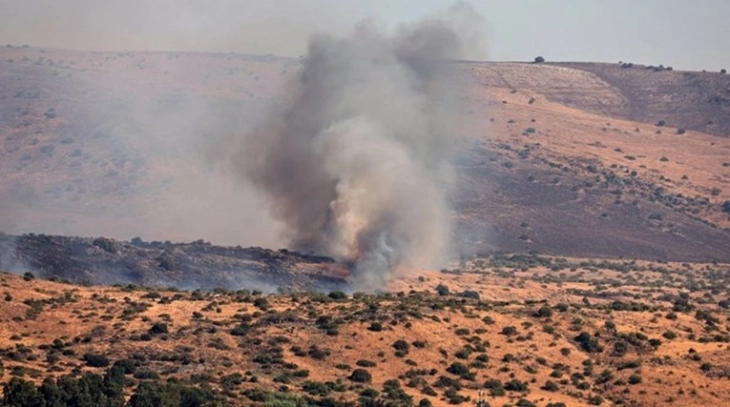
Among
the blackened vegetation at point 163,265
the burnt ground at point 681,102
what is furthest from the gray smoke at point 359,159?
the burnt ground at point 681,102

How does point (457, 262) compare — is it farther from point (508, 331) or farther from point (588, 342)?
point (588, 342)

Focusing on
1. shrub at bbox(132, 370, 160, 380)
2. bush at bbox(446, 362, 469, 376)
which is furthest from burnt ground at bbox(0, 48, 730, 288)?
shrub at bbox(132, 370, 160, 380)

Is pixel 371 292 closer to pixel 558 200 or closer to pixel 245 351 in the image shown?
pixel 245 351

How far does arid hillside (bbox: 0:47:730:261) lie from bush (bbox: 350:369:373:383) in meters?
52.6

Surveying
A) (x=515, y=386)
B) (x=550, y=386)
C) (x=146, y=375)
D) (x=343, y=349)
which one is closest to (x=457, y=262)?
(x=343, y=349)

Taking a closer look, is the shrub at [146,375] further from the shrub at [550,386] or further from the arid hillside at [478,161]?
the arid hillside at [478,161]

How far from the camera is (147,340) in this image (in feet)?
216

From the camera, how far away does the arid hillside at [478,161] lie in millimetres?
135375

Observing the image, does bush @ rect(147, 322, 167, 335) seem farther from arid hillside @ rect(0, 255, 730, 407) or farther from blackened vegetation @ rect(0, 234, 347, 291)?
blackened vegetation @ rect(0, 234, 347, 291)

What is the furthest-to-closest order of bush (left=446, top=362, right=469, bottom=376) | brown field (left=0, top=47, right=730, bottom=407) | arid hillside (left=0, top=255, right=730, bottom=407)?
bush (left=446, top=362, right=469, bottom=376) → brown field (left=0, top=47, right=730, bottom=407) → arid hillside (left=0, top=255, right=730, bottom=407)

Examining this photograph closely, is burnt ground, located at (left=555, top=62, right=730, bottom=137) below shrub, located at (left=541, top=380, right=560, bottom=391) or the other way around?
the other way around

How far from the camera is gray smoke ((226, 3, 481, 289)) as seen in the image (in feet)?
310

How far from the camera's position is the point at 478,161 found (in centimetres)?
15612

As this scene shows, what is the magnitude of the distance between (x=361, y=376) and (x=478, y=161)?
3739 inches
